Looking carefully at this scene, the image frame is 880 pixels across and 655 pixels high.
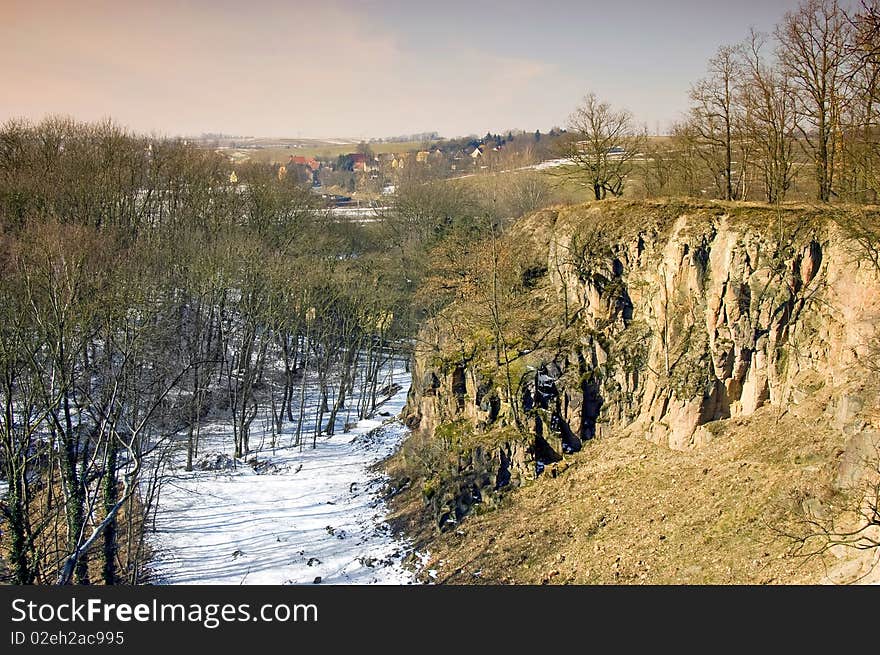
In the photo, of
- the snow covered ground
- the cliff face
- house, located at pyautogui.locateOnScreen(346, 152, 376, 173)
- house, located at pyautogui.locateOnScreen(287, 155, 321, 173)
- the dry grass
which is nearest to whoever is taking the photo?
the dry grass


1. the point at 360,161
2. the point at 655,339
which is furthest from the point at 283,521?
the point at 360,161

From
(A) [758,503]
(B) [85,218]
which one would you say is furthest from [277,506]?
(B) [85,218]

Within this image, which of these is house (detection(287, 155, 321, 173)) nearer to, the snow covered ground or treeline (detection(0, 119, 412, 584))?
treeline (detection(0, 119, 412, 584))

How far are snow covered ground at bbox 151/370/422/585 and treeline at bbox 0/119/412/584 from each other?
1.29 m

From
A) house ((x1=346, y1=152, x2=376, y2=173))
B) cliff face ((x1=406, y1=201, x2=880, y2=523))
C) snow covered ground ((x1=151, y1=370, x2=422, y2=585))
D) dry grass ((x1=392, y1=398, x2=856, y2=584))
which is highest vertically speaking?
house ((x1=346, y1=152, x2=376, y2=173))

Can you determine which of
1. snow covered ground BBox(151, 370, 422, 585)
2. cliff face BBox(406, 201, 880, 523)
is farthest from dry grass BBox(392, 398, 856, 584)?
snow covered ground BBox(151, 370, 422, 585)

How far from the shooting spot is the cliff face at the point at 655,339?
1506cm

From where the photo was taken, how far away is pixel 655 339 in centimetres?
1881

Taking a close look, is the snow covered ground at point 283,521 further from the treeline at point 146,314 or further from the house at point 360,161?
the house at point 360,161

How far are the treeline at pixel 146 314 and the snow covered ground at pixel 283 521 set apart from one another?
1287 millimetres

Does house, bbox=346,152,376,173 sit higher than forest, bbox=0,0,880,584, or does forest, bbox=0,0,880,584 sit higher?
house, bbox=346,152,376,173

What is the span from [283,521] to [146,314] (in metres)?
8.84

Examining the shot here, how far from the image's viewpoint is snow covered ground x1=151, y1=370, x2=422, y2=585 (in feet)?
56.6

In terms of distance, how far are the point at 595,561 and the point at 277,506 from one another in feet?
41.1
